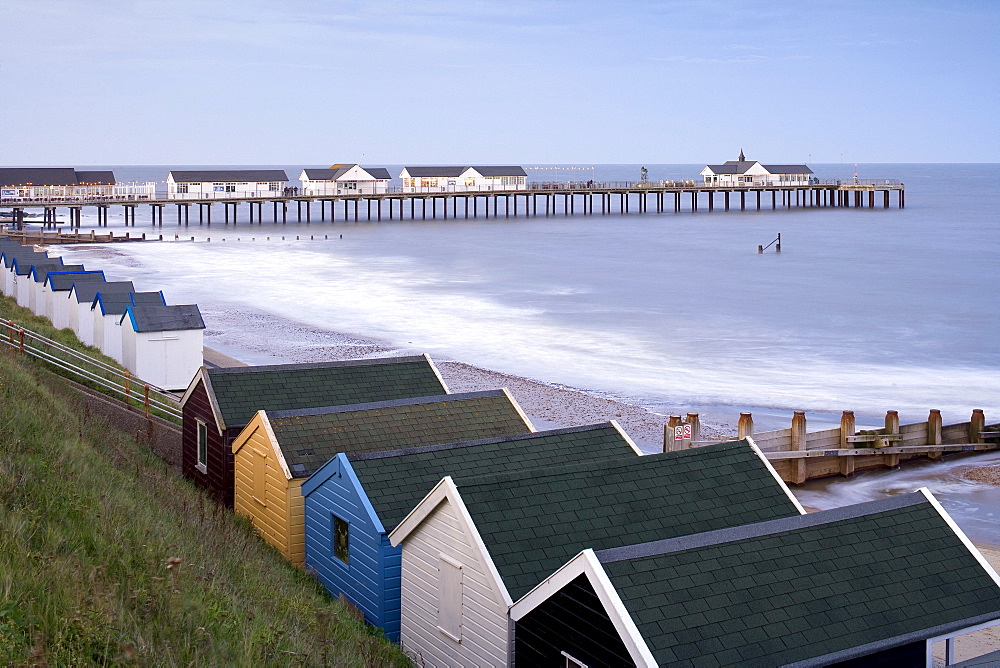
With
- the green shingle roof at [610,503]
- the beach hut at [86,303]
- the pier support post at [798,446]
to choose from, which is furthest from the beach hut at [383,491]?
the beach hut at [86,303]

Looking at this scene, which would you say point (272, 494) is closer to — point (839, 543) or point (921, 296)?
point (839, 543)

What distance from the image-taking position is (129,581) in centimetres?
863

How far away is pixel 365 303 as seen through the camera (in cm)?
5284

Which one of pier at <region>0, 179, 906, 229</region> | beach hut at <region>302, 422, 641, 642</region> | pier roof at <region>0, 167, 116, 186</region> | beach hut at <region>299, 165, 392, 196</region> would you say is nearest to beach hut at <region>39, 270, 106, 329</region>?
beach hut at <region>302, 422, 641, 642</region>

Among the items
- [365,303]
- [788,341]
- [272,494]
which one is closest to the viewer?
[272,494]

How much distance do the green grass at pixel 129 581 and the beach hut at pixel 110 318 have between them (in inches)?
535

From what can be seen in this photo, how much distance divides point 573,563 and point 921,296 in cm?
5280

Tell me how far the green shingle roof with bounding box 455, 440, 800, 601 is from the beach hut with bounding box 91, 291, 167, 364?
1828cm

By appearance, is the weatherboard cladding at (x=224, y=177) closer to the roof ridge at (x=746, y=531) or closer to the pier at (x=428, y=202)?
the pier at (x=428, y=202)

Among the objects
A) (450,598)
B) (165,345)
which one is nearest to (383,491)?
(450,598)

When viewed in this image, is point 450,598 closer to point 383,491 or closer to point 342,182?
point 383,491

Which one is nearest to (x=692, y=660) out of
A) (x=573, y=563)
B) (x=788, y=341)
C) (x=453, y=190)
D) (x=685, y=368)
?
(x=573, y=563)

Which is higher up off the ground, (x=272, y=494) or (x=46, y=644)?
(x=46, y=644)

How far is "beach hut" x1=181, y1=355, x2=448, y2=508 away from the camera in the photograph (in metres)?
16.5
